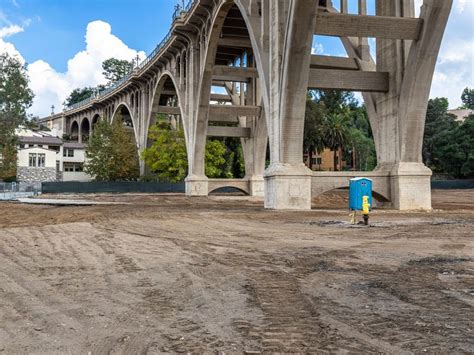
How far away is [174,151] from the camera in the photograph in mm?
48312

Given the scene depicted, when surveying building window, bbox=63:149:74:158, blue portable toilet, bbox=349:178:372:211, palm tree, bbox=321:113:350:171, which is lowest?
blue portable toilet, bbox=349:178:372:211

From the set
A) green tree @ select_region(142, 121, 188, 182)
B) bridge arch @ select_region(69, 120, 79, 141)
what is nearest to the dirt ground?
green tree @ select_region(142, 121, 188, 182)

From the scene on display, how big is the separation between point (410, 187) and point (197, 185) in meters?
22.8

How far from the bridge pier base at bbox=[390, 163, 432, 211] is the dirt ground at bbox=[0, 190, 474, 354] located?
932 centimetres

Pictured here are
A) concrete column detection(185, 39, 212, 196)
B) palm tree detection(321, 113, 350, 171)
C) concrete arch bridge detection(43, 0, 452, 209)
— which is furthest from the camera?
palm tree detection(321, 113, 350, 171)

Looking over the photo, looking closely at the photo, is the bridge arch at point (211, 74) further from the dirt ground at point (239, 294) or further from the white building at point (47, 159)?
the white building at point (47, 159)

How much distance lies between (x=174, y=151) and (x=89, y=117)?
145ft

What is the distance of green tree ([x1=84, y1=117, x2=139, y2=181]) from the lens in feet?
178

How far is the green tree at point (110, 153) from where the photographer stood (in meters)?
54.2

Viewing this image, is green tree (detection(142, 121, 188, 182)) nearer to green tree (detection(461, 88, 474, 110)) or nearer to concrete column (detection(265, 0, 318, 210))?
concrete column (detection(265, 0, 318, 210))

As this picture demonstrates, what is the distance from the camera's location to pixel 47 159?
6681 cm

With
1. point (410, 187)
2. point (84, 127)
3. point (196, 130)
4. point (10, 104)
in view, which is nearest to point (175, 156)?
point (196, 130)

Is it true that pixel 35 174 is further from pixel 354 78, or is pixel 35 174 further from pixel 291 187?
pixel 354 78

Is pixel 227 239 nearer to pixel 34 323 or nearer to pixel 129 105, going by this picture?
pixel 34 323
